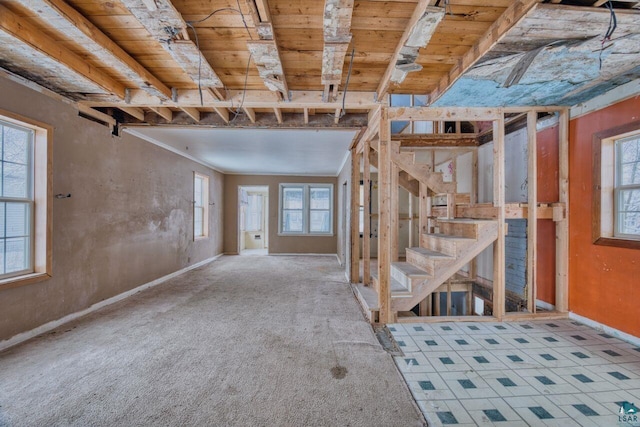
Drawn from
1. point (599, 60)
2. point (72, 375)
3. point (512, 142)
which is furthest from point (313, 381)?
point (512, 142)

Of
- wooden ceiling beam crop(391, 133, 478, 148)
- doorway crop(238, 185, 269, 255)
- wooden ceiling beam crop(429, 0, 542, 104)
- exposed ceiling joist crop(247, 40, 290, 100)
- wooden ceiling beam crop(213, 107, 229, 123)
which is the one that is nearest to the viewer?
wooden ceiling beam crop(429, 0, 542, 104)

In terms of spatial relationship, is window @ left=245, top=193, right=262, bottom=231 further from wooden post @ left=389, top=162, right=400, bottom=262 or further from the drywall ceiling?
the drywall ceiling

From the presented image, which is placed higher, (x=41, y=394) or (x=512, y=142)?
(x=512, y=142)

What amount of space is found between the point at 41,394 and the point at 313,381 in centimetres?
179

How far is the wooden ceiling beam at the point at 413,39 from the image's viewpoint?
1.62 metres

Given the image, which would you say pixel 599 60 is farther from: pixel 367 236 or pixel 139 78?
pixel 139 78

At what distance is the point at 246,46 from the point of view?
2.17 m

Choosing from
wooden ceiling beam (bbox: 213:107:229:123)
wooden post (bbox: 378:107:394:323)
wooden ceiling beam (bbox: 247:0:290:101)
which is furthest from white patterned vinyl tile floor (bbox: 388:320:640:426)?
wooden ceiling beam (bbox: 213:107:229:123)

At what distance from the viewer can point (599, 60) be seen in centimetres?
208

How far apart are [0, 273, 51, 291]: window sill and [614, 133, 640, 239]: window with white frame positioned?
5616mm

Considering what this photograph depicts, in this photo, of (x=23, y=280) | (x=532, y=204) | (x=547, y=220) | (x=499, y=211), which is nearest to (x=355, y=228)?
(x=499, y=211)

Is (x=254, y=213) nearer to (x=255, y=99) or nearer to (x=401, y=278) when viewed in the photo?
(x=255, y=99)

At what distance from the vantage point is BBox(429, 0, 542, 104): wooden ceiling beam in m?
1.64

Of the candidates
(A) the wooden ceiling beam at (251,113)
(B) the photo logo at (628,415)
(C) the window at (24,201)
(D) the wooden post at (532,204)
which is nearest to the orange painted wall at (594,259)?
(D) the wooden post at (532,204)
